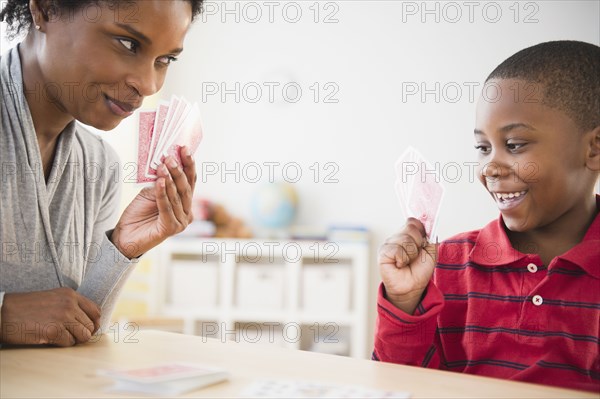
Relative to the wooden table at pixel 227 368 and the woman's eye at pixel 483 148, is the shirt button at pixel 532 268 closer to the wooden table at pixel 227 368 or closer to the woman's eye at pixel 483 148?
the woman's eye at pixel 483 148

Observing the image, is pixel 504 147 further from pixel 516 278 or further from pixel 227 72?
pixel 227 72

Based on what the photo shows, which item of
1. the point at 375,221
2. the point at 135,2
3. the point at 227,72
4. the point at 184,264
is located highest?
the point at 227,72

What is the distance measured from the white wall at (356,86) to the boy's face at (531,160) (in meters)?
2.56

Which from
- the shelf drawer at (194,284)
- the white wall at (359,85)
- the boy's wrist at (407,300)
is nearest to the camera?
the boy's wrist at (407,300)

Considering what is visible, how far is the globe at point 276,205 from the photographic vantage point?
4.16 metres

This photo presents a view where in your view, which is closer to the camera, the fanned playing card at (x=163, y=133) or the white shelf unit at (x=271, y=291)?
the fanned playing card at (x=163, y=133)

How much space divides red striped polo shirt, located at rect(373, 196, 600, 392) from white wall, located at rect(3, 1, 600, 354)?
256 centimetres

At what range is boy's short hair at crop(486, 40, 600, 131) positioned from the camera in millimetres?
1393

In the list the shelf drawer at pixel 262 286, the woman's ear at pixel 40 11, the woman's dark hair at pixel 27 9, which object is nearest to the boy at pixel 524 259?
the woman's dark hair at pixel 27 9

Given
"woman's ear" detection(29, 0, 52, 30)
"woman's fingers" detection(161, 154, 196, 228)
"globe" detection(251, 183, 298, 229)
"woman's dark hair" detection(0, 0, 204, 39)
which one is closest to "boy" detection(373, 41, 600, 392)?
"woman's fingers" detection(161, 154, 196, 228)

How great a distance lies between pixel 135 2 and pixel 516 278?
95cm

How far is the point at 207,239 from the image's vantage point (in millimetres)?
4133

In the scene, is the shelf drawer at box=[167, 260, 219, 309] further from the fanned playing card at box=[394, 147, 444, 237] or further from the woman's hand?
the fanned playing card at box=[394, 147, 444, 237]

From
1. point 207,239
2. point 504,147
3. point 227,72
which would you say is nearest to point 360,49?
point 227,72
